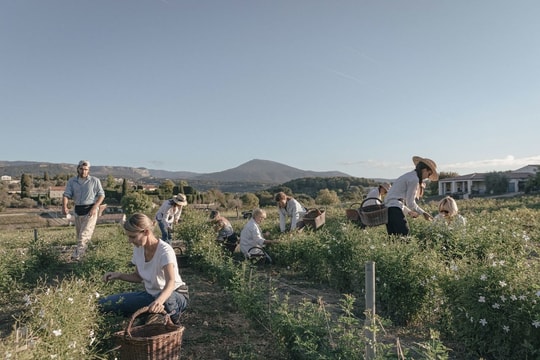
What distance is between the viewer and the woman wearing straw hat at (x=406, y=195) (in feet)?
18.0

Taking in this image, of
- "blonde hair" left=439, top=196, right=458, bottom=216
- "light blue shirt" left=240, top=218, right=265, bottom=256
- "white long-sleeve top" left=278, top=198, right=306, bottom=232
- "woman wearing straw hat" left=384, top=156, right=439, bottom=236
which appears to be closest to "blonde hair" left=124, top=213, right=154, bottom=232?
"woman wearing straw hat" left=384, top=156, right=439, bottom=236

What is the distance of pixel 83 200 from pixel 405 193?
15.9 ft

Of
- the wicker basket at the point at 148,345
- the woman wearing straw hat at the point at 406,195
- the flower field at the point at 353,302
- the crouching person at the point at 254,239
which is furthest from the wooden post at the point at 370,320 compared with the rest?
the crouching person at the point at 254,239

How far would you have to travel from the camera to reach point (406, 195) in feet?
18.3

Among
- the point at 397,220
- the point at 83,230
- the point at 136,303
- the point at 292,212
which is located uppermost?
the point at 397,220

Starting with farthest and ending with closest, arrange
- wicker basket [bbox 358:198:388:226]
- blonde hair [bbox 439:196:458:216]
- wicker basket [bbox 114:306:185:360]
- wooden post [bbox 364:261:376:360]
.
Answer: blonde hair [bbox 439:196:458:216], wicker basket [bbox 358:198:388:226], wicker basket [bbox 114:306:185:360], wooden post [bbox 364:261:376:360]

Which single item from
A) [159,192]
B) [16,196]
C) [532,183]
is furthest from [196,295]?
[16,196]

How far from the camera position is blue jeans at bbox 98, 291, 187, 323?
3385 millimetres

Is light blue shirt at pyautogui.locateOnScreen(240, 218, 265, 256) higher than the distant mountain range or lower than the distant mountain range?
lower

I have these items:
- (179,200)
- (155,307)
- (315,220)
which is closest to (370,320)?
(155,307)

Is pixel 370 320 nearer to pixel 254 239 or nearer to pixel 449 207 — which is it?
pixel 449 207

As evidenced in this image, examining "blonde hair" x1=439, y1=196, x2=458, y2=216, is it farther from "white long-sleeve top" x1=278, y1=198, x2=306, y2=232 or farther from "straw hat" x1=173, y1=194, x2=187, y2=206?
"straw hat" x1=173, y1=194, x2=187, y2=206

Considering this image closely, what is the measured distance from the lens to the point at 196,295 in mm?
5312

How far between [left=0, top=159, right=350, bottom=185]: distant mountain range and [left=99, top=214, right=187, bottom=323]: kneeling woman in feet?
247
